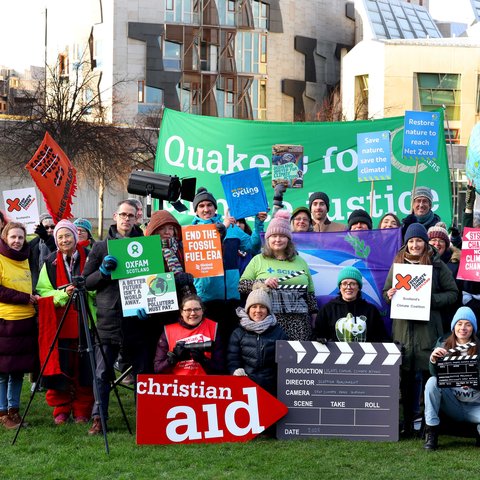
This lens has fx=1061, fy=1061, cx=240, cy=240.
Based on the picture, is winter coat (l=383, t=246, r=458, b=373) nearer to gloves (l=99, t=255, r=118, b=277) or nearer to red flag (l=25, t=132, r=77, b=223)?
gloves (l=99, t=255, r=118, b=277)

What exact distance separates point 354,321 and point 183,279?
1.54m

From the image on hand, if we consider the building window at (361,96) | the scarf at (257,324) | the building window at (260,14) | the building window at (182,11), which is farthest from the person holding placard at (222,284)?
the building window at (260,14)

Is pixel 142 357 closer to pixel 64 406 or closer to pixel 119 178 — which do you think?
pixel 64 406

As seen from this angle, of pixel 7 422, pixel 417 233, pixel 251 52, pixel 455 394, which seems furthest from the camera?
pixel 251 52

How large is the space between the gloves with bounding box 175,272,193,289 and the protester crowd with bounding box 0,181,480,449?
1 cm

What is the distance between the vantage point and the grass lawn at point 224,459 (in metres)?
7.75

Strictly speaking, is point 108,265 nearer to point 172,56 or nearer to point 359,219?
point 359,219

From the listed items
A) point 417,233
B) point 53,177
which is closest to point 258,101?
point 53,177

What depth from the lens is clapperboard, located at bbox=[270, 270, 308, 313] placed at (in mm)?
9273

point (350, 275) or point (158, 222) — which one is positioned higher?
point (158, 222)

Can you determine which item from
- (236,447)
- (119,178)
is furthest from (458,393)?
(119,178)

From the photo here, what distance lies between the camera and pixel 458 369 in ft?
27.7

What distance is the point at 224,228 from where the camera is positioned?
31.0 feet

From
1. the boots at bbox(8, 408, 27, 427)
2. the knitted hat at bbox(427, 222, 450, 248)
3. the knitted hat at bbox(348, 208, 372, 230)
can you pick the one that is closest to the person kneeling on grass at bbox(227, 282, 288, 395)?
the knitted hat at bbox(348, 208, 372, 230)
